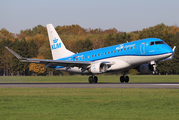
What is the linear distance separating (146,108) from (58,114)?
422 cm

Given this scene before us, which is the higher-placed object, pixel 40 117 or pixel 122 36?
pixel 122 36

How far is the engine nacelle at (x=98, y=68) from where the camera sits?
121 ft

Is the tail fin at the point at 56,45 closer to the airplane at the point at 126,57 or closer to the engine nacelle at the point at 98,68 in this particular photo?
the airplane at the point at 126,57

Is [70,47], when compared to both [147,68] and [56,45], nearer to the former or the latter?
[56,45]

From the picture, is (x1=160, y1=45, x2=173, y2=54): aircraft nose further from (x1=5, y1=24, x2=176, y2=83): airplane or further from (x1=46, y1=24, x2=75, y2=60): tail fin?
(x1=46, y1=24, x2=75, y2=60): tail fin

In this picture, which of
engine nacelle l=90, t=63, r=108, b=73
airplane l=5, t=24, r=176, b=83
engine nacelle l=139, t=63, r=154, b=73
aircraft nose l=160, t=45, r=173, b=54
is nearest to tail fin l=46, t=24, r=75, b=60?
airplane l=5, t=24, r=176, b=83

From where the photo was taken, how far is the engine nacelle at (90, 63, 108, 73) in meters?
36.8

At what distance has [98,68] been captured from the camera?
3681 cm

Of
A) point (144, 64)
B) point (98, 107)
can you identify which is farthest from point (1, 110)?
point (144, 64)

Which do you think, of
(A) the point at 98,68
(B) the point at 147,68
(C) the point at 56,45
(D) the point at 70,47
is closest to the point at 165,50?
(B) the point at 147,68

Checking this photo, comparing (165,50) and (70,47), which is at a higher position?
(70,47)

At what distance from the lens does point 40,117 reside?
11344 mm

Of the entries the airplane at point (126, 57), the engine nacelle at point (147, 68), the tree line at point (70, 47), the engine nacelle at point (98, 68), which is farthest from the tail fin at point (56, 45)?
the tree line at point (70, 47)

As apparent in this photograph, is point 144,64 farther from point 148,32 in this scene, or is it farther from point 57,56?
point 148,32
